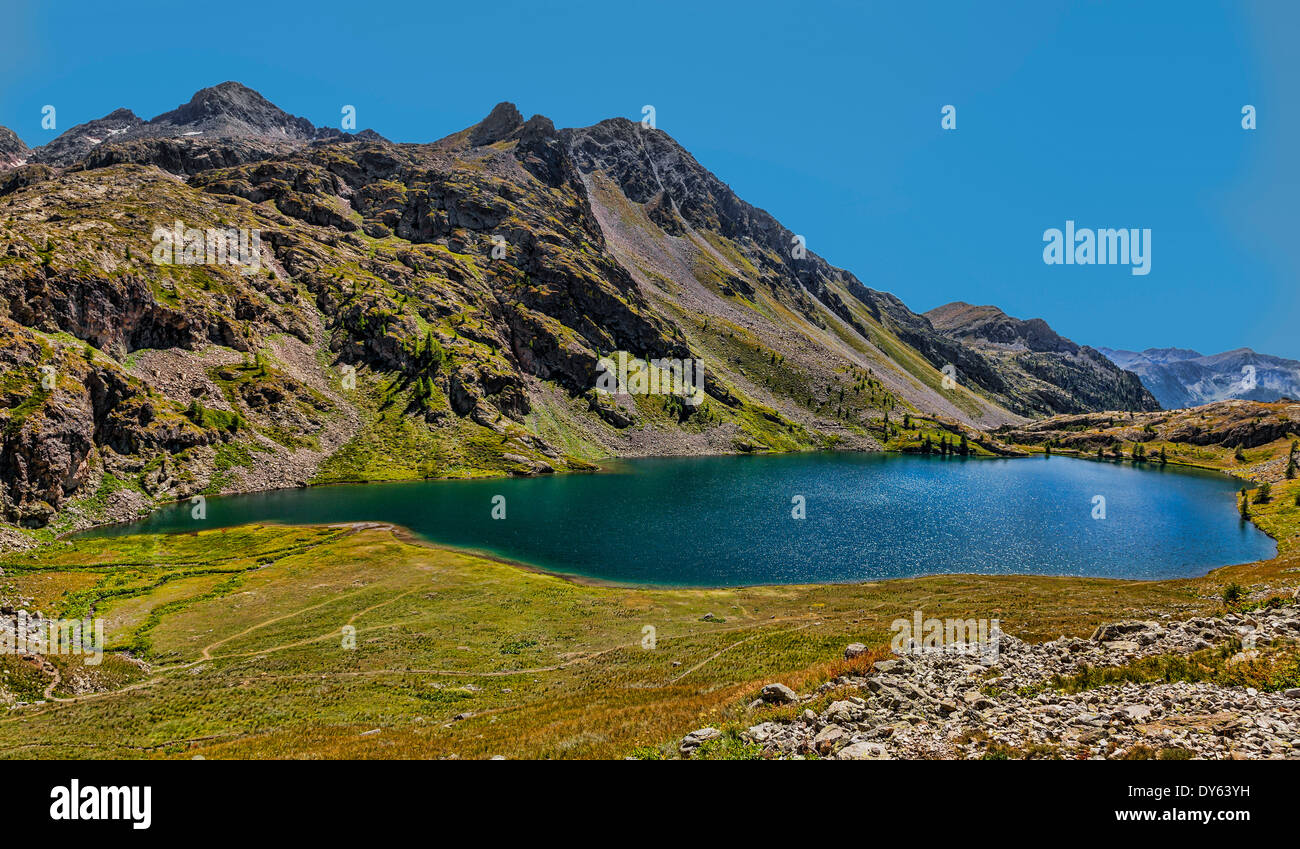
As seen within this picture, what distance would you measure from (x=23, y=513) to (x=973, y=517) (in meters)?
173

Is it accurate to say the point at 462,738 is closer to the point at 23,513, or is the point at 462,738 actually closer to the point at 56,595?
the point at 56,595

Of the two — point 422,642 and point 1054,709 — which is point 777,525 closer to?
point 422,642

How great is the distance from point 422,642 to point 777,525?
7485cm

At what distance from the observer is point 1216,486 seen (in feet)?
621

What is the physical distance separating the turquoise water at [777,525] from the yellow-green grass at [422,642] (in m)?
10.7

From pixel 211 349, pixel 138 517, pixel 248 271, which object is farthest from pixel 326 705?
pixel 248 271

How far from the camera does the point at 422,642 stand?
44812 mm

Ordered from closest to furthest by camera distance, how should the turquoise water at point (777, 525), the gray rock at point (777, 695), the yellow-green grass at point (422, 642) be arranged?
the gray rock at point (777, 695) → the yellow-green grass at point (422, 642) → the turquoise water at point (777, 525)

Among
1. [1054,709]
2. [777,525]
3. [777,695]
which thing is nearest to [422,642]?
[777,695]

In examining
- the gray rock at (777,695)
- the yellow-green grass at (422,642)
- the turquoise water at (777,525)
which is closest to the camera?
the gray rock at (777,695)

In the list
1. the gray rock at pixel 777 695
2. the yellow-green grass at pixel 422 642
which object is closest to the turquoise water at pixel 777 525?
the yellow-green grass at pixel 422 642

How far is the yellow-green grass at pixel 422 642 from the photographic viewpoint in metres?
24.4

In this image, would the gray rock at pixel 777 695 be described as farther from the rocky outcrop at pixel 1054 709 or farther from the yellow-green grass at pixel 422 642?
the yellow-green grass at pixel 422 642

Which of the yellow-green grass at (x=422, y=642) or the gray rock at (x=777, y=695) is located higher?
the gray rock at (x=777, y=695)
